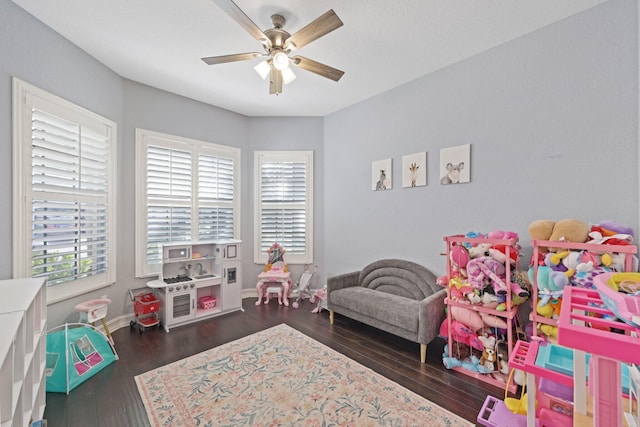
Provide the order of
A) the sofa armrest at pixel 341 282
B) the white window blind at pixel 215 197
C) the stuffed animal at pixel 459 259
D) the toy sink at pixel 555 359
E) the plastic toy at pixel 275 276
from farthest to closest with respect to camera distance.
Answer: the plastic toy at pixel 275 276, the white window blind at pixel 215 197, the sofa armrest at pixel 341 282, the stuffed animal at pixel 459 259, the toy sink at pixel 555 359

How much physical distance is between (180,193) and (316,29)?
2.87m

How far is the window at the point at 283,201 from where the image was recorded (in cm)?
454

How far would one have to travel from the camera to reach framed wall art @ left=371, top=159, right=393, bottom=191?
358cm

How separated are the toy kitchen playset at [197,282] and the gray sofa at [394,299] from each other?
1.43 meters

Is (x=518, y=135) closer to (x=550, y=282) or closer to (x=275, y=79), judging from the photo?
(x=550, y=282)

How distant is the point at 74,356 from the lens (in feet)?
7.48

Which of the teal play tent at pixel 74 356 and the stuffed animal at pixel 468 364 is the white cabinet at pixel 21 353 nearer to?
the teal play tent at pixel 74 356

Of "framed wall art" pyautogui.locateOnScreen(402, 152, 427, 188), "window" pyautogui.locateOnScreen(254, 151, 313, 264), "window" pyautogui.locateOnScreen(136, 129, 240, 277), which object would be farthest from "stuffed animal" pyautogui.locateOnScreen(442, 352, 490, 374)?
"window" pyautogui.locateOnScreen(136, 129, 240, 277)

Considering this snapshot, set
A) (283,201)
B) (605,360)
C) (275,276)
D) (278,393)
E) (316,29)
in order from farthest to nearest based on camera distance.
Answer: (283,201) < (275,276) < (278,393) < (316,29) < (605,360)

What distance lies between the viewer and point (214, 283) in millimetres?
3660

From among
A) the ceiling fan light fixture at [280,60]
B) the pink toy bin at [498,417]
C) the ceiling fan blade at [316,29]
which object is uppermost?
the ceiling fan blade at [316,29]

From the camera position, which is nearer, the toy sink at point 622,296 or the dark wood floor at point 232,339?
the toy sink at point 622,296

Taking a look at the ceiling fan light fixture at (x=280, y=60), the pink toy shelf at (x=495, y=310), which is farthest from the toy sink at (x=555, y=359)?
the ceiling fan light fixture at (x=280, y=60)

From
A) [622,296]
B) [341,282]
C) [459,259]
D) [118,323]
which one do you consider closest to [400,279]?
[341,282]
